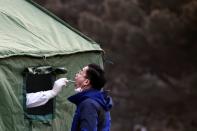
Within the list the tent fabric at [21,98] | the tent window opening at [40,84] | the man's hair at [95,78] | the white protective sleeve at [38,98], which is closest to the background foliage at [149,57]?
the tent fabric at [21,98]

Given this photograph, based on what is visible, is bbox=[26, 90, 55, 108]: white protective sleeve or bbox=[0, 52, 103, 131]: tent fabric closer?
bbox=[0, 52, 103, 131]: tent fabric

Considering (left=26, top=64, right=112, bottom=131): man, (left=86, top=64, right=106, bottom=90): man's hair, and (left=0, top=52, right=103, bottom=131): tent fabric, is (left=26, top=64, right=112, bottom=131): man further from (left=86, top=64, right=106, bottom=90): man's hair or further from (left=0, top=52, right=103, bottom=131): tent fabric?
(left=0, top=52, right=103, bottom=131): tent fabric

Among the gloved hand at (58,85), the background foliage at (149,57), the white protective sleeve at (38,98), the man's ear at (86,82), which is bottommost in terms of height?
the background foliage at (149,57)

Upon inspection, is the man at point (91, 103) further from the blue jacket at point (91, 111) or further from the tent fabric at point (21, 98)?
the tent fabric at point (21, 98)

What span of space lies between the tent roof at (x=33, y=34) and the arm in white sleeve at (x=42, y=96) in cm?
41

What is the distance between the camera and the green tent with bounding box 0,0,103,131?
26.2ft

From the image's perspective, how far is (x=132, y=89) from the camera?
24859 mm

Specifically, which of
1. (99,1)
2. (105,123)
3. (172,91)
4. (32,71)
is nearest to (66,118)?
(32,71)

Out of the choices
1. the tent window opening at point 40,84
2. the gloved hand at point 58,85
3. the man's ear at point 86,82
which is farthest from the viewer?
the tent window opening at point 40,84

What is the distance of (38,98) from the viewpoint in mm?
8289

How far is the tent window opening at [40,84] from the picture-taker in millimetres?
8336

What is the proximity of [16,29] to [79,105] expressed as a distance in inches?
77.2

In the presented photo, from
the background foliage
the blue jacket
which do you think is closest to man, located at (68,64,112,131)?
the blue jacket

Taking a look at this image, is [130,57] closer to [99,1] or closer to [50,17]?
[99,1]
